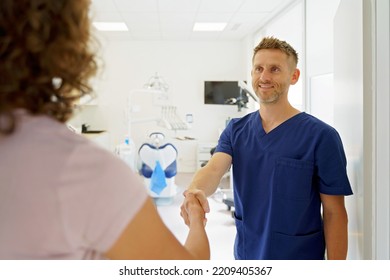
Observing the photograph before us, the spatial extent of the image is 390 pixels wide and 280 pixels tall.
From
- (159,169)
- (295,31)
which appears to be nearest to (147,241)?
(159,169)

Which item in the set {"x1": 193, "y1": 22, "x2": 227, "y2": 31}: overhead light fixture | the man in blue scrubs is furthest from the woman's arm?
{"x1": 193, "y1": 22, "x2": 227, "y2": 31}: overhead light fixture

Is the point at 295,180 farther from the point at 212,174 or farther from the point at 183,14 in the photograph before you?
the point at 183,14

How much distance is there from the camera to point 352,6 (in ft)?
3.19

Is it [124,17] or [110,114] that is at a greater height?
[124,17]

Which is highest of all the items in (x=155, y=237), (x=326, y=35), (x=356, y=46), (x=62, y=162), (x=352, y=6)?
(x=326, y=35)

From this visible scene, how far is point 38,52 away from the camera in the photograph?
419 mm

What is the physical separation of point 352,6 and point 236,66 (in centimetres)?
488

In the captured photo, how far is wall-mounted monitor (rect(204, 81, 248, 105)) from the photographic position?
568cm

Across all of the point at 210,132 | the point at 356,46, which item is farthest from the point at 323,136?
the point at 210,132

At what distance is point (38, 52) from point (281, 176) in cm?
81

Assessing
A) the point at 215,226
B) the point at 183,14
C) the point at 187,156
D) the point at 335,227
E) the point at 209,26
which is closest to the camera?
the point at 335,227

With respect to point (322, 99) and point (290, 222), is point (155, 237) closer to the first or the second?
point (290, 222)
